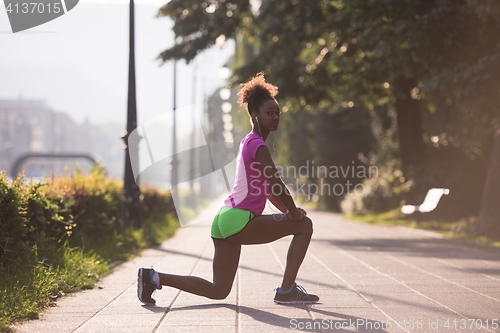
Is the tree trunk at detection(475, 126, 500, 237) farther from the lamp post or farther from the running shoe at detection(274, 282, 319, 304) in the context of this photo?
the running shoe at detection(274, 282, 319, 304)

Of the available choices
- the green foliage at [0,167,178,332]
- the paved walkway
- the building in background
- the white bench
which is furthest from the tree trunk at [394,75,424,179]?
the building in background

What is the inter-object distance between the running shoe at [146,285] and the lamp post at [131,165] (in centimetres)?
769

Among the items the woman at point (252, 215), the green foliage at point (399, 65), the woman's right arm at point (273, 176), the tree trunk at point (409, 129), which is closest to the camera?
→ the woman's right arm at point (273, 176)

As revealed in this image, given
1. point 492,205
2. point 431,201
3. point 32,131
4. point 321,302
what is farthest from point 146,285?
point 32,131

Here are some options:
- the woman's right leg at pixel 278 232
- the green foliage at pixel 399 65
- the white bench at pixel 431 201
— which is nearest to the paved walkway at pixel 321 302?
the woman's right leg at pixel 278 232

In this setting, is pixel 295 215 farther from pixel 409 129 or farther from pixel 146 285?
pixel 409 129

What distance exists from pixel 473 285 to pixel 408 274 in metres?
1.06

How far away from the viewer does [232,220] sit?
4.75m

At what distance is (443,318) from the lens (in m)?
4.67

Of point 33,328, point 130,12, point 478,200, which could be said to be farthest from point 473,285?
point 478,200

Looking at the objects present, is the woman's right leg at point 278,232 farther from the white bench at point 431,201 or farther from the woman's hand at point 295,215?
the white bench at point 431,201

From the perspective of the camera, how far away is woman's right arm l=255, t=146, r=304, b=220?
4.58 metres

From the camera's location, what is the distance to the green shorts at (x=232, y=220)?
15.5ft

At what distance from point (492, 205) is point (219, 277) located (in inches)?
389
